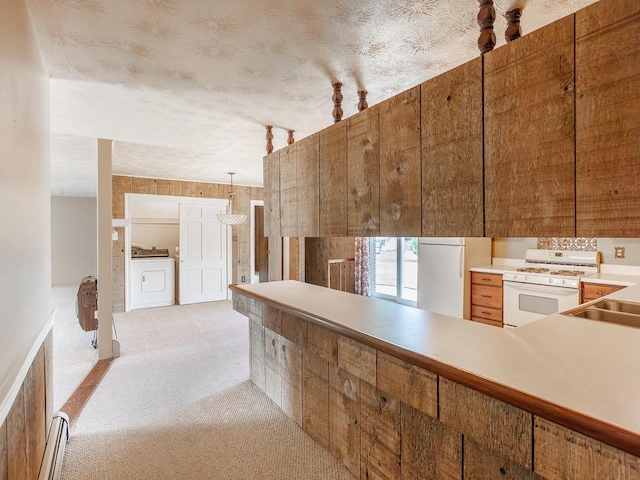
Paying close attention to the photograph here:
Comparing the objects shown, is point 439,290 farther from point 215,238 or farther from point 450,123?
point 215,238

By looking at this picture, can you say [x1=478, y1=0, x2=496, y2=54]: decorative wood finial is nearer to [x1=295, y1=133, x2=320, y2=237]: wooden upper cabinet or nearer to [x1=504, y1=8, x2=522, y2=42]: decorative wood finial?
[x1=504, y1=8, x2=522, y2=42]: decorative wood finial

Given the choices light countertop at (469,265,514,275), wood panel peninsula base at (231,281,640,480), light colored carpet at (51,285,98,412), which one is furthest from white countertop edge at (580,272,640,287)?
light colored carpet at (51,285,98,412)

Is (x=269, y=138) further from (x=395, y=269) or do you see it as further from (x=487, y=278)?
(x=395, y=269)

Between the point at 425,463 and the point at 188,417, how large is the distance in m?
1.80

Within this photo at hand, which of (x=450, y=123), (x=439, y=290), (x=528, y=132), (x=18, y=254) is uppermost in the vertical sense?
(x=450, y=123)

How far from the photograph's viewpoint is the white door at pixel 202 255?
6.22 metres

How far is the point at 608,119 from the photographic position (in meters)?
0.98

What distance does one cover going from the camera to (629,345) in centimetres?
127

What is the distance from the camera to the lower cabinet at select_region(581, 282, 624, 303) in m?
2.99

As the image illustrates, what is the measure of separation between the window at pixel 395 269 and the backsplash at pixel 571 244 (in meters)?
2.09

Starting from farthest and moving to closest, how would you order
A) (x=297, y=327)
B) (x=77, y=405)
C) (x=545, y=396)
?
(x=77, y=405) → (x=297, y=327) → (x=545, y=396)

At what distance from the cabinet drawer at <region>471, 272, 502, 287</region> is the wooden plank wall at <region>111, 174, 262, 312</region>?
4.47 meters

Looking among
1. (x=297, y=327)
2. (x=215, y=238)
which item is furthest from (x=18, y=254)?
(x=215, y=238)

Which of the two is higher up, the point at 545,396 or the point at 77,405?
the point at 545,396
